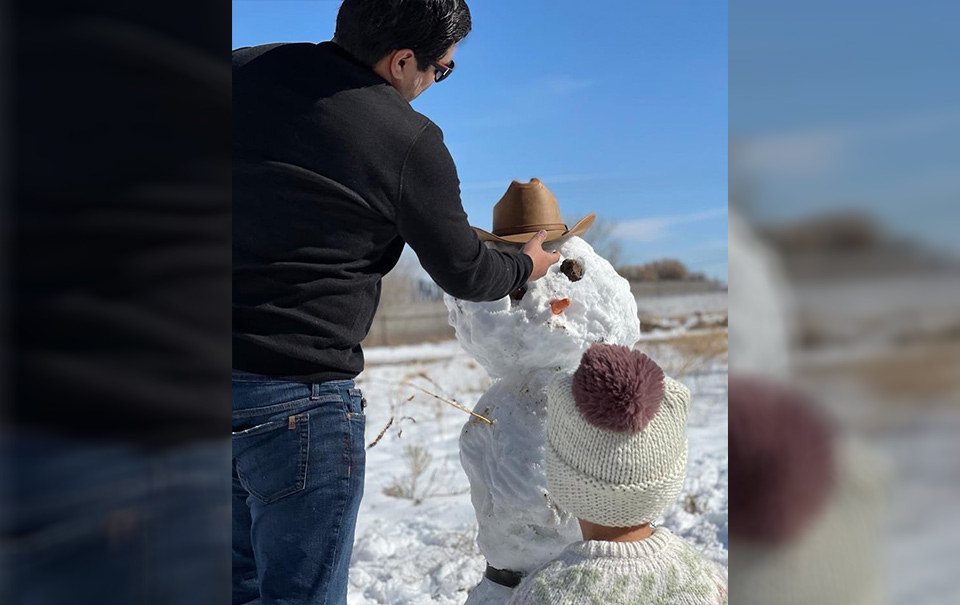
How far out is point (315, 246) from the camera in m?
1.43

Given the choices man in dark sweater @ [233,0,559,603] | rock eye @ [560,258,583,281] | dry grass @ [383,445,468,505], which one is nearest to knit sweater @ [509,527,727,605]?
man in dark sweater @ [233,0,559,603]

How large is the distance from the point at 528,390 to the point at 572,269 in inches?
14.2

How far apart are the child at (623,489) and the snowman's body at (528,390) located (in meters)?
0.52

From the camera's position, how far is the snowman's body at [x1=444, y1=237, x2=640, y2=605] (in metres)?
2.12

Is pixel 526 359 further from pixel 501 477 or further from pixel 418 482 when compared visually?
pixel 418 482

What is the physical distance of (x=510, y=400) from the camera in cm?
220

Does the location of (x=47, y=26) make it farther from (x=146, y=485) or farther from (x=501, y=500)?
(x=501, y=500)

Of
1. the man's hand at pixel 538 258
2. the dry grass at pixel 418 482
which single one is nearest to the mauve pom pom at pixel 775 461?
the man's hand at pixel 538 258

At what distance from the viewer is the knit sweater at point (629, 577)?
4.75 feet

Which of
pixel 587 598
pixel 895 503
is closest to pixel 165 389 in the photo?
pixel 895 503

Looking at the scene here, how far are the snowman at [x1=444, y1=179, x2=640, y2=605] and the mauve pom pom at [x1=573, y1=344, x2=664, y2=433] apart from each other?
59 cm

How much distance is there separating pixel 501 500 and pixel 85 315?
1.91 metres

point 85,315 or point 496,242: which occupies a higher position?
point 496,242

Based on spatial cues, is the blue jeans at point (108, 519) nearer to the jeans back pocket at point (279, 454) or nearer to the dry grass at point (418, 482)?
the jeans back pocket at point (279, 454)
